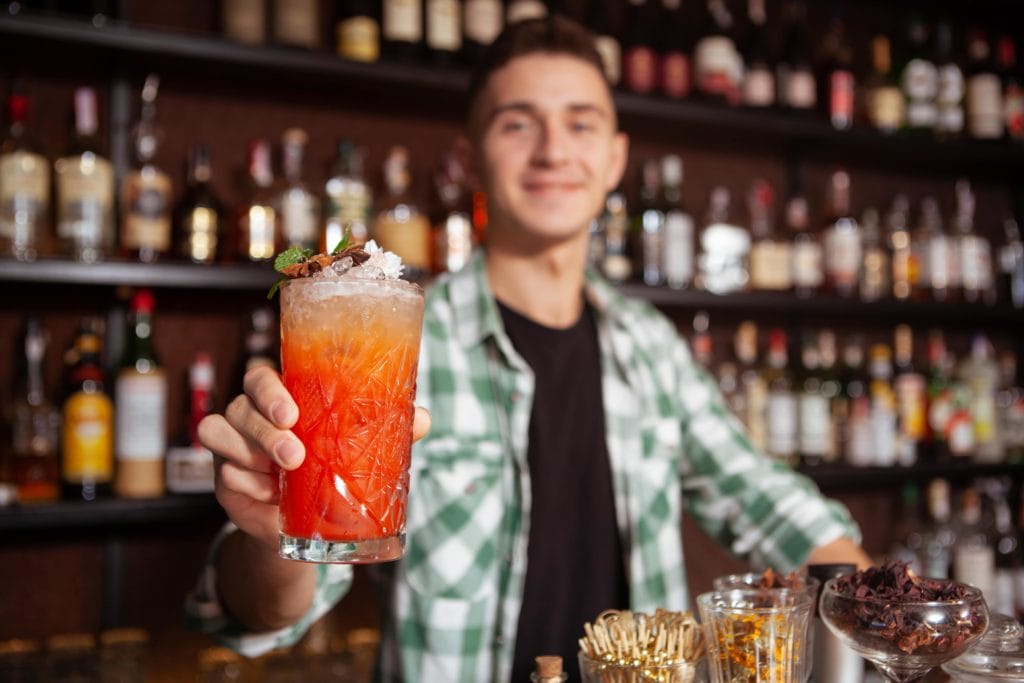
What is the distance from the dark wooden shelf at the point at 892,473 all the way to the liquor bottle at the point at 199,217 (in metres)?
1.48

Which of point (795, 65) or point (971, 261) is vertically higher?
point (795, 65)

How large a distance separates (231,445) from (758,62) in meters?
2.20

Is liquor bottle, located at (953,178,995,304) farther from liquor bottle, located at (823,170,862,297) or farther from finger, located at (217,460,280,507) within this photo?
finger, located at (217,460,280,507)

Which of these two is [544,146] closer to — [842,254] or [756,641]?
[756,641]

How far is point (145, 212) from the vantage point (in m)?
1.81

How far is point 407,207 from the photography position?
2100 mm

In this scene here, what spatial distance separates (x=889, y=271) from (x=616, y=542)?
153cm

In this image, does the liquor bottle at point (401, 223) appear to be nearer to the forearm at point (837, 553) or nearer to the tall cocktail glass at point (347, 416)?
the forearm at point (837, 553)

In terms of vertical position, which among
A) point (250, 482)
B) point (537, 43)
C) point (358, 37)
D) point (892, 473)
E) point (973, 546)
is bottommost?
point (973, 546)

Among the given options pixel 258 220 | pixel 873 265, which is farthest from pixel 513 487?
pixel 873 265

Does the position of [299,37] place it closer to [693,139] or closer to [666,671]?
[693,139]

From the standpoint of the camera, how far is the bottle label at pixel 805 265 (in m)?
2.45

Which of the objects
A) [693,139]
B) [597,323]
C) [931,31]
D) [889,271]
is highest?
[931,31]

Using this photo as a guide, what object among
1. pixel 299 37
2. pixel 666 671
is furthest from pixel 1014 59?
pixel 666 671
